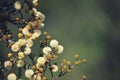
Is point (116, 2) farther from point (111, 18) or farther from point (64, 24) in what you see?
point (64, 24)

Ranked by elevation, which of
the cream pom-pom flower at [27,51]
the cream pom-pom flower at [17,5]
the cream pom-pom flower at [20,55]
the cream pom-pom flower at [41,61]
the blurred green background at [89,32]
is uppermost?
the blurred green background at [89,32]

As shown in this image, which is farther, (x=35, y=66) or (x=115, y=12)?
(x=115, y=12)

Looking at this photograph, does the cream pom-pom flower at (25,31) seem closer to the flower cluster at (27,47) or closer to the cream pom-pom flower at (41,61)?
the flower cluster at (27,47)

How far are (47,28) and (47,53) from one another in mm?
8101

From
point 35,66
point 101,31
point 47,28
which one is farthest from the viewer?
point 101,31

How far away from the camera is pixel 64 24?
12.0 metres

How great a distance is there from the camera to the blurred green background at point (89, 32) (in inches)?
460

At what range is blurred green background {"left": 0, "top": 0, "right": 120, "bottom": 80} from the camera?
1168 cm

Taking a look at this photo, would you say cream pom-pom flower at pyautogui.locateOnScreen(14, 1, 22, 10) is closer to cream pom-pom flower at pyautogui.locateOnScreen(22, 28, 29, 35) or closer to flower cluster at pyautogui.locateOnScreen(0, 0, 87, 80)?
flower cluster at pyautogui.locateOnScreen(0, 0, 87, 80)

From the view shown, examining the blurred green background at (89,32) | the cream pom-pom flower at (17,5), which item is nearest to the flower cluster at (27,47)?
the cream pom-pom flower at (17,5)

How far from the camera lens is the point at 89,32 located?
1198cm

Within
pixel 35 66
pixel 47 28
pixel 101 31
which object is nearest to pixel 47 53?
pixel 35 66

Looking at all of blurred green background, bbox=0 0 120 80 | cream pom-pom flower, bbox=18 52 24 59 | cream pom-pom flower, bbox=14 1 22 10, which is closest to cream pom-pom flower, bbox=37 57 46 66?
cream pom-pom flower, bbox=18 52 24 59

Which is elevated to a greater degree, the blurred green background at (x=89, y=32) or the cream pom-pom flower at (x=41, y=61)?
the blurred green background at (x=89, y=32)
